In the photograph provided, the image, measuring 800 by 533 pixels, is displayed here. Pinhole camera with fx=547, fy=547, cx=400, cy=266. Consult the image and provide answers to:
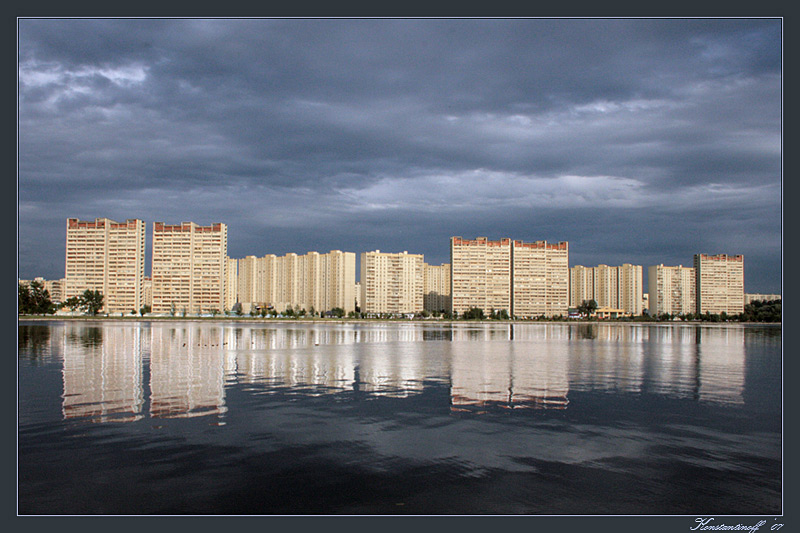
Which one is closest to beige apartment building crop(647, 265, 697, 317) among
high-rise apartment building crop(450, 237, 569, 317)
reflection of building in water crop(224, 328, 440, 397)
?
high-rise apartment building crop(450, 237, 569, 317)

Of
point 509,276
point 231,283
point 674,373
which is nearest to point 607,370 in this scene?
point 674,373

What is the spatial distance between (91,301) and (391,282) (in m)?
72.0

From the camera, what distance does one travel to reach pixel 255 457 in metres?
9.27

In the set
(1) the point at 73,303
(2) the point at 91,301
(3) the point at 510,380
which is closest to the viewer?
(3) the point at 510,380

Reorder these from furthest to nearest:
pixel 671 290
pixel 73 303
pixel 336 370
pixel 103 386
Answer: pixel 671 290
pixel 73 303
pixel 336 370
pixel 103 386

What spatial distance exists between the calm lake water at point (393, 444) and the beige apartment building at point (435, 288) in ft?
454

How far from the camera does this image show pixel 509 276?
447 feet

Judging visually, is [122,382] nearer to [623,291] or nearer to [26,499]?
[26,499]

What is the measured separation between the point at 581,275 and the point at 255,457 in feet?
562

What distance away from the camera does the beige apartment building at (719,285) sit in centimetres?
7888

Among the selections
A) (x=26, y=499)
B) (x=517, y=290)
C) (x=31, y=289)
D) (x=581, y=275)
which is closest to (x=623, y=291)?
(x=581, y=275)

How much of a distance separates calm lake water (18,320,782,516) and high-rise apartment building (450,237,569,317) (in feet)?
370

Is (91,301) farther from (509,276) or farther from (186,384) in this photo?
(186,384)

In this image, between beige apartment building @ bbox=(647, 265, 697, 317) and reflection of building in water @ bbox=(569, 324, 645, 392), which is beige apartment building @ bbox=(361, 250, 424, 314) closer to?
beige apartment building @ bbox=(647, 265, 697, 317)
